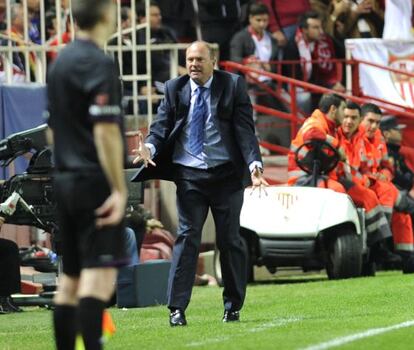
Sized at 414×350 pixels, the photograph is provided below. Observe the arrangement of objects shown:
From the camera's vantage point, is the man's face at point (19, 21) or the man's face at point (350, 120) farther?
the man's face at point (19, 21)

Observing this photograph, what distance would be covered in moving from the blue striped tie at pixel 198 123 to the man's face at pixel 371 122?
6408 millimetres

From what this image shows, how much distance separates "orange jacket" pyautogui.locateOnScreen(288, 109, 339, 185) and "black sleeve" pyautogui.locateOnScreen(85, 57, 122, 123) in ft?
30.0

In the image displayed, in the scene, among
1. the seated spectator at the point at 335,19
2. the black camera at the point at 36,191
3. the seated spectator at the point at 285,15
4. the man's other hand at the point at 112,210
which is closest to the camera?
the man's other hand at the point at 112,210

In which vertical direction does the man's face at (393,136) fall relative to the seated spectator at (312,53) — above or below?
below

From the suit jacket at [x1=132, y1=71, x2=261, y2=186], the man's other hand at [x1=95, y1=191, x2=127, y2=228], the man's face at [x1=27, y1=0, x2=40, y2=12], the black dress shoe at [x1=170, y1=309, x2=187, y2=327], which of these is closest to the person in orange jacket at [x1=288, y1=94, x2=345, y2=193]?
the man's face at [x1=27, y1=0, x2=40, y2=12]

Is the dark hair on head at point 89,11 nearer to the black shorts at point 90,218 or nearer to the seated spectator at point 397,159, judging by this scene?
the black shorts at point 90,218

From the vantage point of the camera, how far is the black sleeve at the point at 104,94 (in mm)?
7699

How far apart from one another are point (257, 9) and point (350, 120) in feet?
14.0

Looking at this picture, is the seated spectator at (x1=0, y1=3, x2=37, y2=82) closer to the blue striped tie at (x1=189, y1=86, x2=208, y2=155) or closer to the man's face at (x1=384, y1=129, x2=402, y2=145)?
the man's face at (x1=384, y1=129, x2=402, y2=145)

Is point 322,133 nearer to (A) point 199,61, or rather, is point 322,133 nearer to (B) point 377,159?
(B) point 377,159

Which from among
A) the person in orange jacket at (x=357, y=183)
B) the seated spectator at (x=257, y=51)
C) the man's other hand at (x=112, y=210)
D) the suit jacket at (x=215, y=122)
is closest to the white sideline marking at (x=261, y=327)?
the suit jacket at (x=215, y=122)

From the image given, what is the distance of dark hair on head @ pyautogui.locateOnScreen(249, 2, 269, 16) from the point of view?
21219mm

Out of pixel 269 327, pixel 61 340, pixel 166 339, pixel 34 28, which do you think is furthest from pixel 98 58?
pixel 34 28

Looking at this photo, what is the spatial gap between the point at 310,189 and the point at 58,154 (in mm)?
8847
